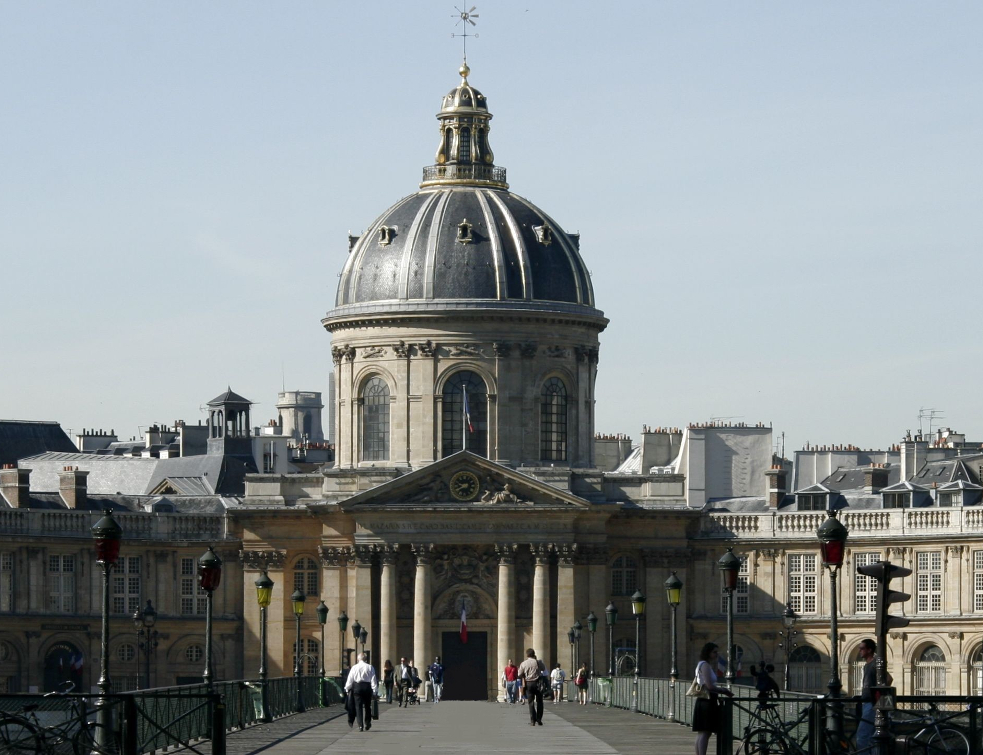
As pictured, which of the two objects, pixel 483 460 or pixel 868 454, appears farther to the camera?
pixel 868 454

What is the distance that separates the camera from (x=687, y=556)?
386ft

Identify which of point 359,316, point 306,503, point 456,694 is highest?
point 359,316

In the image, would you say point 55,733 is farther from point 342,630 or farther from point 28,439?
point 28,439

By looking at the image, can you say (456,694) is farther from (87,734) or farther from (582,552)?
(87,734)

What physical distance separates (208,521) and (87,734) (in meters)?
75.2

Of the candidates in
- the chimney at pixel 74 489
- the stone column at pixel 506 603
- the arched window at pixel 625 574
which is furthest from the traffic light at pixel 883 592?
the chimney at pixel 74 489

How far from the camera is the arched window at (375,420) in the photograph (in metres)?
120

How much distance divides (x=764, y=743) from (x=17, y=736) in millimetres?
12365

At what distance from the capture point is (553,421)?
120 meters

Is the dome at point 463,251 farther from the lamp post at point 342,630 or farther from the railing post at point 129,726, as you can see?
the railing post at point 129,726

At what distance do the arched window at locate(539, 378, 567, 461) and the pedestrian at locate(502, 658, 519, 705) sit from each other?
1363cm

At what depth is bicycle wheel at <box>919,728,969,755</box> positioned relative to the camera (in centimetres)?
4169

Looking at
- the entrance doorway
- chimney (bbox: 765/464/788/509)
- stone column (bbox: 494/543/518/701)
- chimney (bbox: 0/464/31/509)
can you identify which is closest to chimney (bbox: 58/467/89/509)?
chimney (bbox: 0/464/31/509)

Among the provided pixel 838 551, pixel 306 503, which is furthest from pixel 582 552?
pixel 838 551
